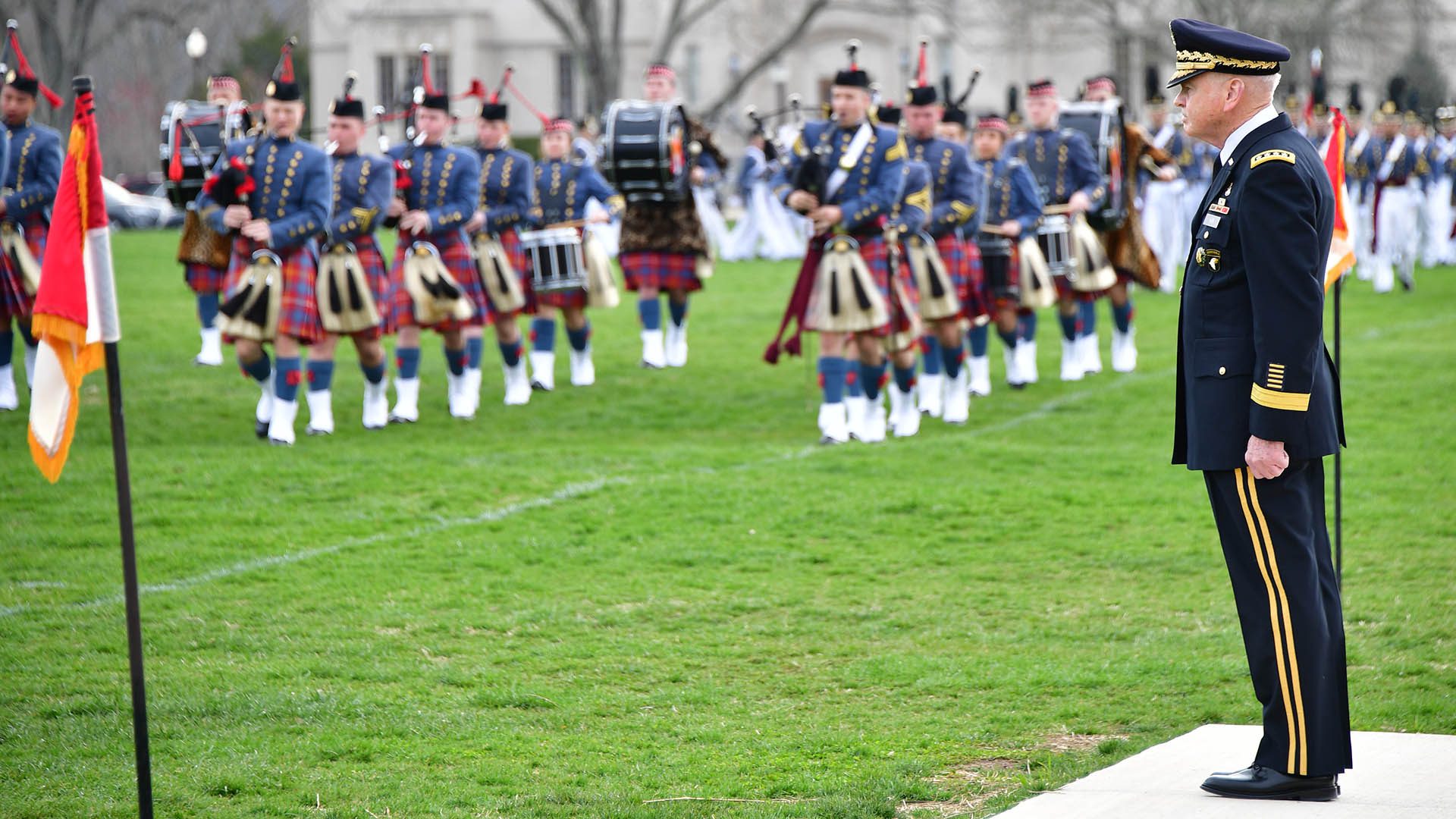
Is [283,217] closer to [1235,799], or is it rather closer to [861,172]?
[861,172]

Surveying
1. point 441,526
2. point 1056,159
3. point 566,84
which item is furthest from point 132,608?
point 566,84

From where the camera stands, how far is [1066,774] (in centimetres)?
411

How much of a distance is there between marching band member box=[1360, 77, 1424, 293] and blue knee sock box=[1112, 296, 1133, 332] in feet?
23.2

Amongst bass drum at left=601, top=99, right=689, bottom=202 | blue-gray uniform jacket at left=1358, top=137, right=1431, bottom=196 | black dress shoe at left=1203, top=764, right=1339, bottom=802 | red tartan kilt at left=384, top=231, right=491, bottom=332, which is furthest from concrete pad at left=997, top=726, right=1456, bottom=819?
blue-gray uniform jacket at left=1358, top=137, right=1431, bottom=196

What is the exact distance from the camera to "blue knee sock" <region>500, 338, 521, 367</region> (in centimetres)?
1094

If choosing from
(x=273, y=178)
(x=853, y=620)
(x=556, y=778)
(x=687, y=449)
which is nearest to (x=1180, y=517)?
(x=853, y=620)

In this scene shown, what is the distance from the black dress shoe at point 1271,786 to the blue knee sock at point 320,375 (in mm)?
6819

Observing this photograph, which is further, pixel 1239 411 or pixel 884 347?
pixel 884 347

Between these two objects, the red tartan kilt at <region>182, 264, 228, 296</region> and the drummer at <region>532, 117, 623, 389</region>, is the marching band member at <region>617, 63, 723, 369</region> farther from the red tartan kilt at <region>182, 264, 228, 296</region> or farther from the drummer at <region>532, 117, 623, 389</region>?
the red tartan kilt at <region>182, 264, 228, 296</region>

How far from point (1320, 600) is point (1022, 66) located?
142ft

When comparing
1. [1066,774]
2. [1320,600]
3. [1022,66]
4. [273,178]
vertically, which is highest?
[1022,66]

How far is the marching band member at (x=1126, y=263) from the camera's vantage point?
39.2 feet

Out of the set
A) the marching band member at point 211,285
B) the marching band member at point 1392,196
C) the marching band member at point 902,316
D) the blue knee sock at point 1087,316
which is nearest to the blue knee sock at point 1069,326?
the blue knee sock at point 1087,316

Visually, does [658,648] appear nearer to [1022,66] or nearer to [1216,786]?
[1216,786]
